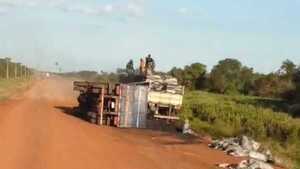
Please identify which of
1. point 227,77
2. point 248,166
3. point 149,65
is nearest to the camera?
point 248,166

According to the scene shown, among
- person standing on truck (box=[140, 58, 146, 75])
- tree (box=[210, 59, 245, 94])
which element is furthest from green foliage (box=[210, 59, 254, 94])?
person standing on truck (box=[140, 58, 146, 75])

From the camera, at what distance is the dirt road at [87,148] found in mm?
16031

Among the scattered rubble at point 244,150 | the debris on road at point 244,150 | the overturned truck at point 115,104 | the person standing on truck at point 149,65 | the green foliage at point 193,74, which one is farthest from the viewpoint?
the green foliage at point 193,74

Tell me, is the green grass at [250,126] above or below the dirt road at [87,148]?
below

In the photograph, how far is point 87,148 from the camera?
1938 cm

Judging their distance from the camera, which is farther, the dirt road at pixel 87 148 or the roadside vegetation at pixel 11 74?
the roadside vegetation at pixel 11 74

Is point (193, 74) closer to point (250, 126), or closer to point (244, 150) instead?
point (250, 126)

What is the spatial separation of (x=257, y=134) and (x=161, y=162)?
45.6ft

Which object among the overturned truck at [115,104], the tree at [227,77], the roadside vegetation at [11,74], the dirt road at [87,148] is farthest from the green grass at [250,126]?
the tree at [227,77]

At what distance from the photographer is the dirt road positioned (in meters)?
16.0

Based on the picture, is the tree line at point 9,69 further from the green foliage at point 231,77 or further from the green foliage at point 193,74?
the green foliage at point 231,77

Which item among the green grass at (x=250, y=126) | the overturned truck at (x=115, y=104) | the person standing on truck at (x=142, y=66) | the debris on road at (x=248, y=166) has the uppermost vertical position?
the person standing on truck at (x=142, y=66)

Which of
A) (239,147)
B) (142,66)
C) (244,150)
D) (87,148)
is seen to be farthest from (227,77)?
(87,148)

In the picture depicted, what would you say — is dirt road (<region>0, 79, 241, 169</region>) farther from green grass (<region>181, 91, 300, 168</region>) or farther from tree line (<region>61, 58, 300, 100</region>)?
tree line (<region>61, 58, 300, 100</region>)
